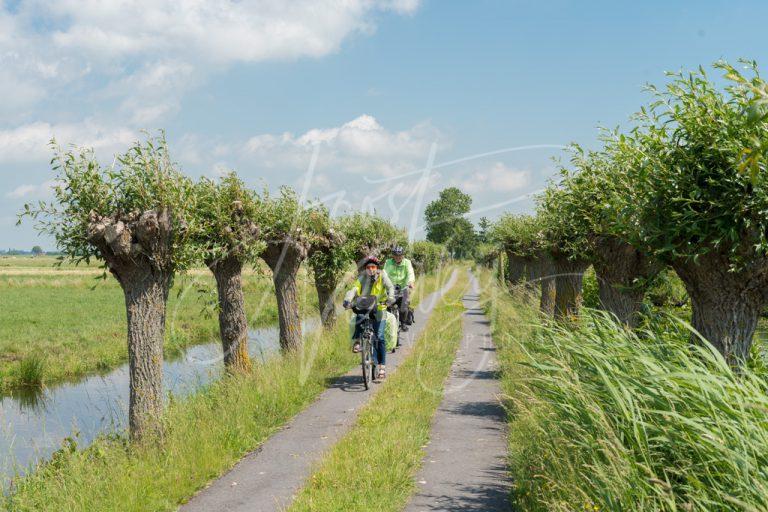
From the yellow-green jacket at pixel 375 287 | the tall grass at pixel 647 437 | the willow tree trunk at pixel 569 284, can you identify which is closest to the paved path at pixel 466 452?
the tall grass at pixel 647 437

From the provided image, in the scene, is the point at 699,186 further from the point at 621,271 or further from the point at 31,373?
the point at 31,373

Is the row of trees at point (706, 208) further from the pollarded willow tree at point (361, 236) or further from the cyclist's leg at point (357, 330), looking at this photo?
the pollarded willow tree at point (361, 236)

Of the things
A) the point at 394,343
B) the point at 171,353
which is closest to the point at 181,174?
the point at 394,343

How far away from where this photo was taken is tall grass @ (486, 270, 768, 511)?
3.78 m

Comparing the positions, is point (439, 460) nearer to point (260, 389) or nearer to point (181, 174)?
point (260, 389)

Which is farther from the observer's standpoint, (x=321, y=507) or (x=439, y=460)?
(x=439, y=460)

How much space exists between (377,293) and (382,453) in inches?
A: 197

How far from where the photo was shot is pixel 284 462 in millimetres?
7484

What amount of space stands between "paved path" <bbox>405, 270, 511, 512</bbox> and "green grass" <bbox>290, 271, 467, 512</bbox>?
17cm

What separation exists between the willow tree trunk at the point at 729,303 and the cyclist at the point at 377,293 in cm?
597

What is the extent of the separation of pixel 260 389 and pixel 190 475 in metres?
3.22

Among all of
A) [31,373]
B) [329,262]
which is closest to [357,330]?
[329,262]

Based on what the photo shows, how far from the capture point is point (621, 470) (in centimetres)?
412

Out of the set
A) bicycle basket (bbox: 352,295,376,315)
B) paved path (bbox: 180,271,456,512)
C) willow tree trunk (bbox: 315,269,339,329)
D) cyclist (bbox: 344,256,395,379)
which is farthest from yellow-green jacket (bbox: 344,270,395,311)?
willow tree trunk (bbox: 315,269,339,329)
